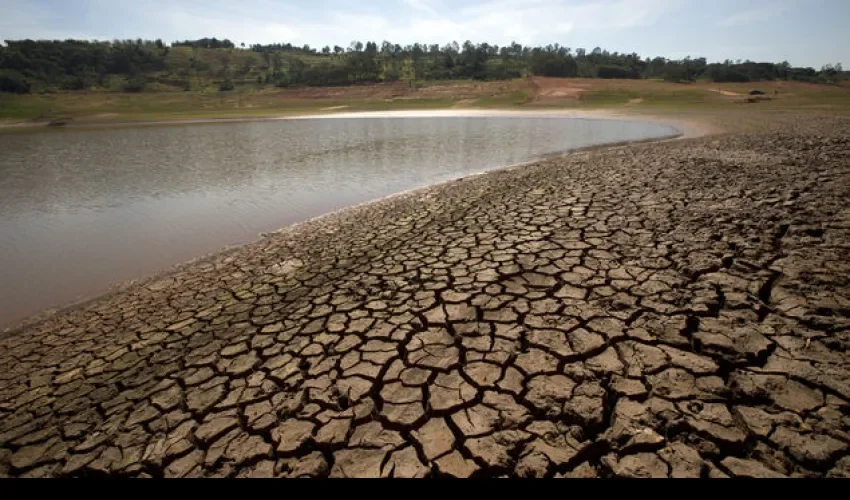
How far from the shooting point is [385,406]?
2.44 m

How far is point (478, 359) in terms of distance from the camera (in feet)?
9.07

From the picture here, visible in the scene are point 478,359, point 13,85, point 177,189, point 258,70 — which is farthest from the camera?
point 258,70

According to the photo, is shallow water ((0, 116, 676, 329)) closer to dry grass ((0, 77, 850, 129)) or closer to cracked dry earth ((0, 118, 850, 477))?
cracked dry earth ((0, 118, 850, 477))

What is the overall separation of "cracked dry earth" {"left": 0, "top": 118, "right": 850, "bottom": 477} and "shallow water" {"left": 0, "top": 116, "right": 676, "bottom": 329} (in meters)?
1.49

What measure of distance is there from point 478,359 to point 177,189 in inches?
404

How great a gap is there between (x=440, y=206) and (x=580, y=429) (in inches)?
207

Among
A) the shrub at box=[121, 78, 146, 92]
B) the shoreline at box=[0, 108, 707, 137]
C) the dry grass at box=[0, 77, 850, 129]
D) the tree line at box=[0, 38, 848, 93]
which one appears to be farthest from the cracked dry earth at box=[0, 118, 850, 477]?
the shrub at box=[121, 78, 146, 92]

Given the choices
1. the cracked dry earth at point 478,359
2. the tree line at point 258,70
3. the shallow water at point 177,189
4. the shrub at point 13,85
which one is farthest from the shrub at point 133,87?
the cracked dry earth at point 478,359

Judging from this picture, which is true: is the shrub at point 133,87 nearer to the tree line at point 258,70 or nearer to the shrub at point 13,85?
the tree line at point 258,70

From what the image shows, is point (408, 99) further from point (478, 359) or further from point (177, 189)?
point (478, 359)

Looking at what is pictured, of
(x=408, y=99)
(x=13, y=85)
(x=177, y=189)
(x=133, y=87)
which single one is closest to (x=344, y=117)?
(x=408, y=99)

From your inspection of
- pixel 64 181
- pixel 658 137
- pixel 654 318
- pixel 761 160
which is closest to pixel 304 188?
pixel 64 181

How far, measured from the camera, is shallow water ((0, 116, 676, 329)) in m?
5.88

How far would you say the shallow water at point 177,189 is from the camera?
19.3ft
